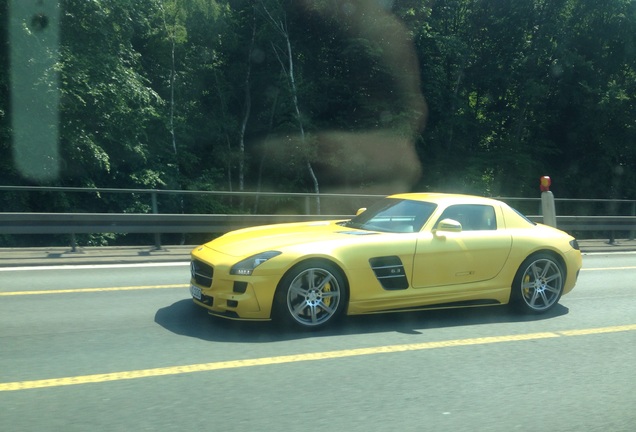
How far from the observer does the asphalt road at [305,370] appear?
187 inches

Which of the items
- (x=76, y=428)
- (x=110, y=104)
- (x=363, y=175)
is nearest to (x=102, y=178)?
(x=110, y=104)

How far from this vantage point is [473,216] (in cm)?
832

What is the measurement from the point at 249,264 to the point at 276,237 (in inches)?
30.6

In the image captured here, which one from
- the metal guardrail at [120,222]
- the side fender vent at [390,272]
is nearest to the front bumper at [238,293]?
the side fender vent at [390,272]

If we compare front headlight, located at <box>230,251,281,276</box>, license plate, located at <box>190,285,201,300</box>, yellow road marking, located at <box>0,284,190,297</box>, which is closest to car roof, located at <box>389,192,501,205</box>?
front headlight, located at <box>230,251,281,276</box>

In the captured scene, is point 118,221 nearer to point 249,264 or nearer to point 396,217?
point 396,217

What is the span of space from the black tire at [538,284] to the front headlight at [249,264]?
296cm

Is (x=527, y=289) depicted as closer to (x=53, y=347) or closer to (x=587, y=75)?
(x=53, y=347)

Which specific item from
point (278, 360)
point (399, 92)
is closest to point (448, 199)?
point (278, 360)

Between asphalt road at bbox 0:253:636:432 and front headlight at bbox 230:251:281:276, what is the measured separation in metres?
0.59

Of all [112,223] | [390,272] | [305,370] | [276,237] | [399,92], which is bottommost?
[305,370]

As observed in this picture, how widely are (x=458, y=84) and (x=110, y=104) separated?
686 inches

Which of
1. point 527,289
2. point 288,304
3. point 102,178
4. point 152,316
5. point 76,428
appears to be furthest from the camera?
point 102,178

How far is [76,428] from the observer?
4.41 meters
